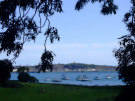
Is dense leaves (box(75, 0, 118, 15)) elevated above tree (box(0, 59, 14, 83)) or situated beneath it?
elevated above

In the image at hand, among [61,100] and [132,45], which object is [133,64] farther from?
[61,100]

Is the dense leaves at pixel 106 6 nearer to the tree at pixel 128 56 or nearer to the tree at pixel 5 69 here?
the tree at pixel 128 56

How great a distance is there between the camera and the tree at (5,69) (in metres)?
9.06

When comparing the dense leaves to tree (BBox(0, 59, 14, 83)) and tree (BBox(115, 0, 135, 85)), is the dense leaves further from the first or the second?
tree (BBox(0, 59, 14, 83))

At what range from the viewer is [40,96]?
25219 mm

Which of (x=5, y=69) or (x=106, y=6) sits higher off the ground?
(x=106, y=6)

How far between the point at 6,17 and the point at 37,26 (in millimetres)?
1302

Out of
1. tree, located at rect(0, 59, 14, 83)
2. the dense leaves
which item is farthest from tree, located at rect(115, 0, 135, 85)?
tree, located at rect(0, 59, 14, 83)

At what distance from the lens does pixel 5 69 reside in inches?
360

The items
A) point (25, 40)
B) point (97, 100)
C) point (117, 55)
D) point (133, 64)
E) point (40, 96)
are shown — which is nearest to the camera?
point (25, 40)

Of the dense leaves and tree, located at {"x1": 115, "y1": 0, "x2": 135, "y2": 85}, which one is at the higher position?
the dense leaves

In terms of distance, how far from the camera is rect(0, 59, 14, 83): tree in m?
9.06

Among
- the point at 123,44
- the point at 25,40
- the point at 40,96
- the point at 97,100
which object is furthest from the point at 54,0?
the point at 40,96

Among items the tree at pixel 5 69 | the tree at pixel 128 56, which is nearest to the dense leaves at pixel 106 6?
the tree at pixel 128 56
